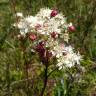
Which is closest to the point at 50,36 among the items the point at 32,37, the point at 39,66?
the point at 32,37

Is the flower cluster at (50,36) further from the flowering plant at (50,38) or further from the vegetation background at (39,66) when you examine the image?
the vegetation background at (39,66)

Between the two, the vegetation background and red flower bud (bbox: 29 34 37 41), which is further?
the vegetation background

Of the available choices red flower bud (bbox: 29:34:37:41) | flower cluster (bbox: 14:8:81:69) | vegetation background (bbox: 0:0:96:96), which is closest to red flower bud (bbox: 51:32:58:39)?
flower cluster (bbox: 14:8:81:69)

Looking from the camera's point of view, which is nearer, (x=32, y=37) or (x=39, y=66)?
(x=32, y=37)

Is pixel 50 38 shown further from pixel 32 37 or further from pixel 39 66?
pixel 39 66

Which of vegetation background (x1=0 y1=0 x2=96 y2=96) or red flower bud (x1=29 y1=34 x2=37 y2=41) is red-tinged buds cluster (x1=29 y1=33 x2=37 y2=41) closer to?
red flower bud (x1=29 y1=34 x2=37 y2=41)

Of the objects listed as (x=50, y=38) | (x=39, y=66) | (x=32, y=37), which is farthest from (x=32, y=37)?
(x=39, y=66)

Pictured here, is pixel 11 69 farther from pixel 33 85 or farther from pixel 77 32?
pixel 77 32

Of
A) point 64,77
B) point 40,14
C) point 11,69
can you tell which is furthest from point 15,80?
point 40,14
